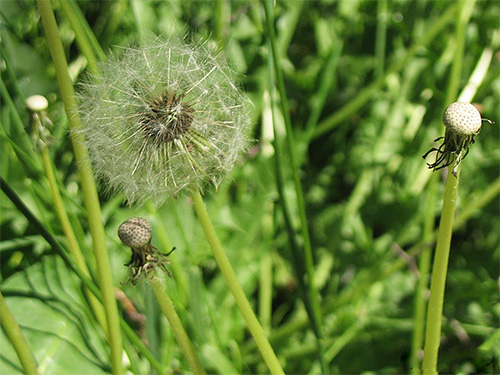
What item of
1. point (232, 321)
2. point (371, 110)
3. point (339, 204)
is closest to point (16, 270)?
point (232, 321)

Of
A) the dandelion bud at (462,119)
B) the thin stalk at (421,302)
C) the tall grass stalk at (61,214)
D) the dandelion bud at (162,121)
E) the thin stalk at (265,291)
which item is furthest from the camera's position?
the thin stalk at (265,291)

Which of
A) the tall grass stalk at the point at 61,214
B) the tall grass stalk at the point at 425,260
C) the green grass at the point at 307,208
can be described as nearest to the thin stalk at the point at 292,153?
the green grass at the point at 307,208

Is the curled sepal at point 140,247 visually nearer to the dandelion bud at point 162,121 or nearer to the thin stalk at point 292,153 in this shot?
the dandelion bud at point 162,121

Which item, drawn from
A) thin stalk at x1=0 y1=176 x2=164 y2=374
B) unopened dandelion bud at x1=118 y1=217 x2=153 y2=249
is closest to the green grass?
thin stalk at x1=0 y1=176 x2=164 y2=374

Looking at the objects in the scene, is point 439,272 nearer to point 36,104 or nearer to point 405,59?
point 36,104

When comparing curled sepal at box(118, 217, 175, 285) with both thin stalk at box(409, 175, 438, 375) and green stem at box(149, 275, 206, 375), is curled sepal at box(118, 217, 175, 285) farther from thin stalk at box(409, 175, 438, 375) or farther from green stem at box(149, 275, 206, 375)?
thin stalk at box(409, 175, 438, 375)
